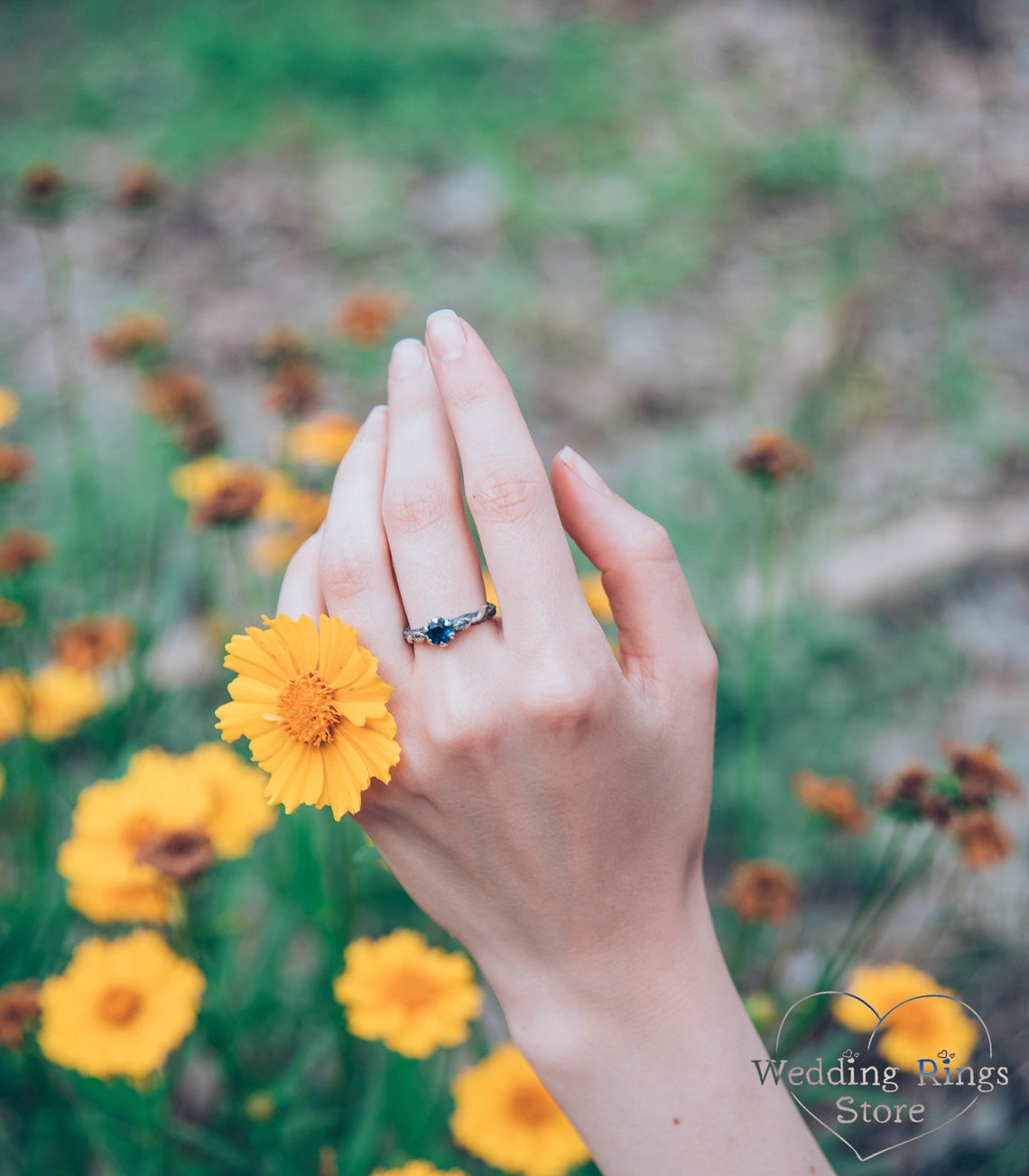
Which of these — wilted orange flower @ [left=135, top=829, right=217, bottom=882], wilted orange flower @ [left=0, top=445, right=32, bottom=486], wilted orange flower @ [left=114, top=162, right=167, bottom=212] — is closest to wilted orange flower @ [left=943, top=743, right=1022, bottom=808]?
wilted orange flower @ [left=135, top=829, right=217, bottom=882]

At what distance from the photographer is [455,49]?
193 inches

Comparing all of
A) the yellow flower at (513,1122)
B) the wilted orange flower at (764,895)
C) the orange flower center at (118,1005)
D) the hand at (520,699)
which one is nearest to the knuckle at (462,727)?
the hand at (520,699)

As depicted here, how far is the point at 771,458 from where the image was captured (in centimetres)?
188

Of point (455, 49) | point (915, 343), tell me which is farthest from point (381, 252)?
point (915, 343)

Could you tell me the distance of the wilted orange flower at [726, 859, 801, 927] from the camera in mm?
1693

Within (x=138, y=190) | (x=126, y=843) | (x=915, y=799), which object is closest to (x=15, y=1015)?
(x=126, y=843)

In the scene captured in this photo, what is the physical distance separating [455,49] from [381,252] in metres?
1.64

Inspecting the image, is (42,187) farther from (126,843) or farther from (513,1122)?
(513,1122)

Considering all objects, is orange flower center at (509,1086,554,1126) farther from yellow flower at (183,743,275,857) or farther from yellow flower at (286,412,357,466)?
yellow flower at (286,412,357,466)

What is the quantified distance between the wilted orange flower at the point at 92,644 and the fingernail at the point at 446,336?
1267 millimetres

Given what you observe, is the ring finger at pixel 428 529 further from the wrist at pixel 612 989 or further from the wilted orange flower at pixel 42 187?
the wilted orange flower at pixel 42 187

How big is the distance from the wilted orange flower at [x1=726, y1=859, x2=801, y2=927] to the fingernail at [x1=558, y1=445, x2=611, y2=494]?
978mm

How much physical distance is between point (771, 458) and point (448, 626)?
3.76 ft

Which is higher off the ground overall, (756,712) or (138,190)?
(138,190)
